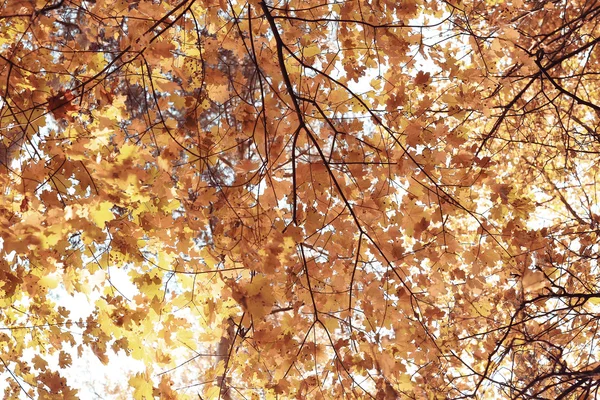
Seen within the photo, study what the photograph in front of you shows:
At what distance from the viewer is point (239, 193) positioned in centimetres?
226

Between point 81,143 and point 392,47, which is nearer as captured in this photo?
point 81,143

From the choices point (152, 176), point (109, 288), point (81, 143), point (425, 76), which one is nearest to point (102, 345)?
point (109, 288)

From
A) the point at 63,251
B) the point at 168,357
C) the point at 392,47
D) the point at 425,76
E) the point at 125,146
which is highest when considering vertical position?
the point at 392,47

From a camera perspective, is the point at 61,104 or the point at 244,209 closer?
the point at 61,104

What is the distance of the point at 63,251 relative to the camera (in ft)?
6.77

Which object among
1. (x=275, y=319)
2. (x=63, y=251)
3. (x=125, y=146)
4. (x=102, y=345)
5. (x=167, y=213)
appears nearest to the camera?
(x=125, y=146)

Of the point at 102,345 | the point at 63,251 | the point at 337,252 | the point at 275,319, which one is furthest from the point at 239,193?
the point at 275,319

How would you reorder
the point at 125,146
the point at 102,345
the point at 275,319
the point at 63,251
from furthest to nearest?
the point at 275,319 < the point at 102,345 < the point at 63,251 < the point at 125,146

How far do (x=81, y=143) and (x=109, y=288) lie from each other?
3.50ft

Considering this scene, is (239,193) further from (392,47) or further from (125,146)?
(392,47)

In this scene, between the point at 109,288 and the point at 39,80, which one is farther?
the point at 109,288

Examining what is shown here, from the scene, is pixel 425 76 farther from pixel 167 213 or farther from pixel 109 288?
pixel 109 288

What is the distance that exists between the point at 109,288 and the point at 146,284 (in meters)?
0.42

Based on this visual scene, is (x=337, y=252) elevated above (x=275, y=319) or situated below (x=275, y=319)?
below
